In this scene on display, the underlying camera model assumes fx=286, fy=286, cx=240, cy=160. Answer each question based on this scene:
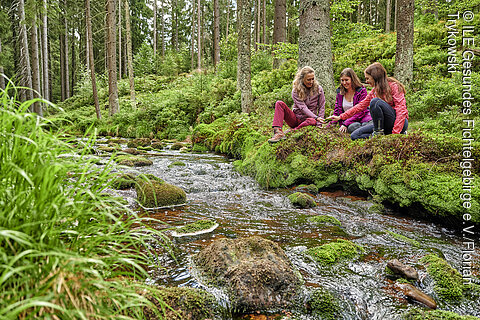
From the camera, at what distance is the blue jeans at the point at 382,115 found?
220 inches

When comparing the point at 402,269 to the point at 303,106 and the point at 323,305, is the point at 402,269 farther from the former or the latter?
the point at 303,106

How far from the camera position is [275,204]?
512 centimetres

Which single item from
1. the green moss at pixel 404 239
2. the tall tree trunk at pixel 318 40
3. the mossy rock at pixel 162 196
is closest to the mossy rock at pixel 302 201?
the green moss at pixel 404 239

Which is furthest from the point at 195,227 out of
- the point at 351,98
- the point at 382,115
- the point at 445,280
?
the point at 351,98

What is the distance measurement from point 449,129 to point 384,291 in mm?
5502

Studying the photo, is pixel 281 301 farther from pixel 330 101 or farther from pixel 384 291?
pixel 330 101

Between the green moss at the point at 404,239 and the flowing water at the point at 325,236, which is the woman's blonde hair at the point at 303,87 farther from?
the green moss at the point at 404,239

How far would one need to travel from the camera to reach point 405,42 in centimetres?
912

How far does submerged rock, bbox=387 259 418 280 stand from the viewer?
2729 mm

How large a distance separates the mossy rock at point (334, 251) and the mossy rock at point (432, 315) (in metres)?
0.83

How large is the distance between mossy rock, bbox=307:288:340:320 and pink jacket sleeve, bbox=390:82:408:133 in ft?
13.9

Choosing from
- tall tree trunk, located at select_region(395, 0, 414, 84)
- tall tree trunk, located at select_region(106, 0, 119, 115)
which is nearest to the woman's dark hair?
tall tree trunk, located at select_region(395, 0, 414, 84)

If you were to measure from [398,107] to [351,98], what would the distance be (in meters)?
1.29

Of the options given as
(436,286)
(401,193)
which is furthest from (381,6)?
(436,286)
